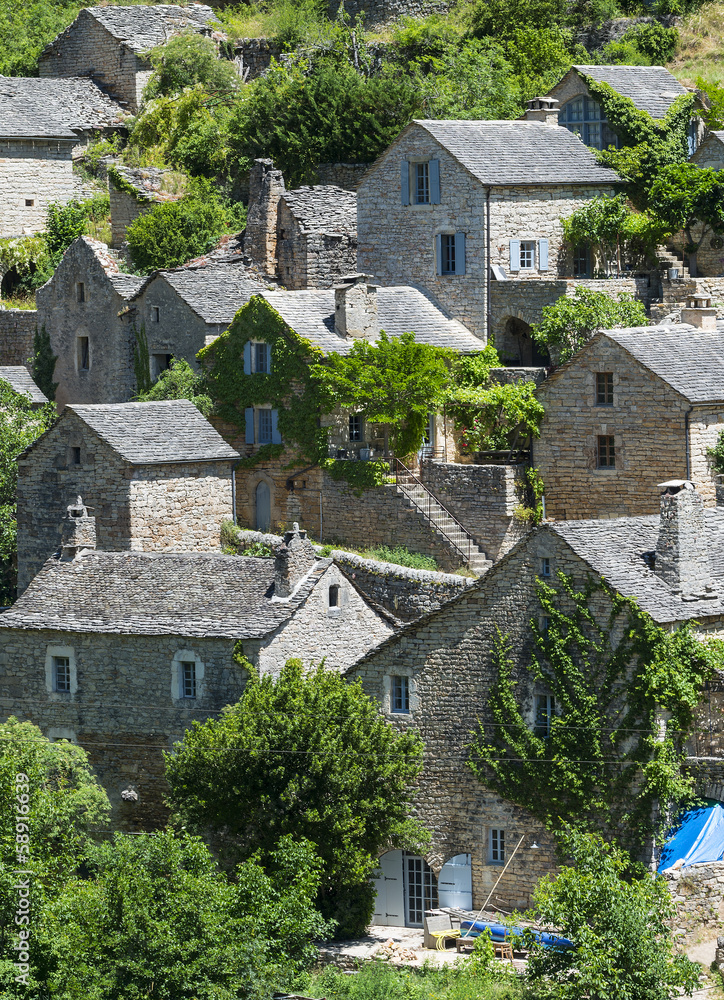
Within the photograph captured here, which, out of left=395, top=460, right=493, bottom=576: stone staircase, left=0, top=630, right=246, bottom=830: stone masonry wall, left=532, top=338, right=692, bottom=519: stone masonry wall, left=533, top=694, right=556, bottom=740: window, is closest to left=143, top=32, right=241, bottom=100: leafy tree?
left=395, top=460, right=493, bottom=576: stone staircase

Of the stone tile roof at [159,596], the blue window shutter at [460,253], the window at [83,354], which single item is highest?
the blue window shutter at [460,253]

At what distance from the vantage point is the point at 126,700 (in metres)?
47.8

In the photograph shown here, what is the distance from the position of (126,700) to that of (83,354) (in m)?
17.8

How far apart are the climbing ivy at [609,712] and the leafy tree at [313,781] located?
2924 millimetres

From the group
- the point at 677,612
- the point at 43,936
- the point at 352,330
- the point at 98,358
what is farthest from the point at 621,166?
the point at 43,936

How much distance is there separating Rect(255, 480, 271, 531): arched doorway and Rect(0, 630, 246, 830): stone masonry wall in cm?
921

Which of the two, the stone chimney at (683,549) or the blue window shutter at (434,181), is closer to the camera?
the stone chimney at (683,549)

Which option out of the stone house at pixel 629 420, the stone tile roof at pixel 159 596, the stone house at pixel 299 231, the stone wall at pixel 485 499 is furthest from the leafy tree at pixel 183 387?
the stone house at pixel 629 420

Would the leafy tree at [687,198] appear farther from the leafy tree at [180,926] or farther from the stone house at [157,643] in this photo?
the leafy tree at [180,926]

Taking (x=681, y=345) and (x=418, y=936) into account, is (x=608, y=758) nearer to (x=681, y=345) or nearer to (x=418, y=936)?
(x=418, y=936)

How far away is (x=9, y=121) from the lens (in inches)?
2825

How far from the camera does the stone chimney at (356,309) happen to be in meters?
55.7

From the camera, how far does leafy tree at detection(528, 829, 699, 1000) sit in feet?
123

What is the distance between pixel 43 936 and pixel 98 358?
25.0 metres
